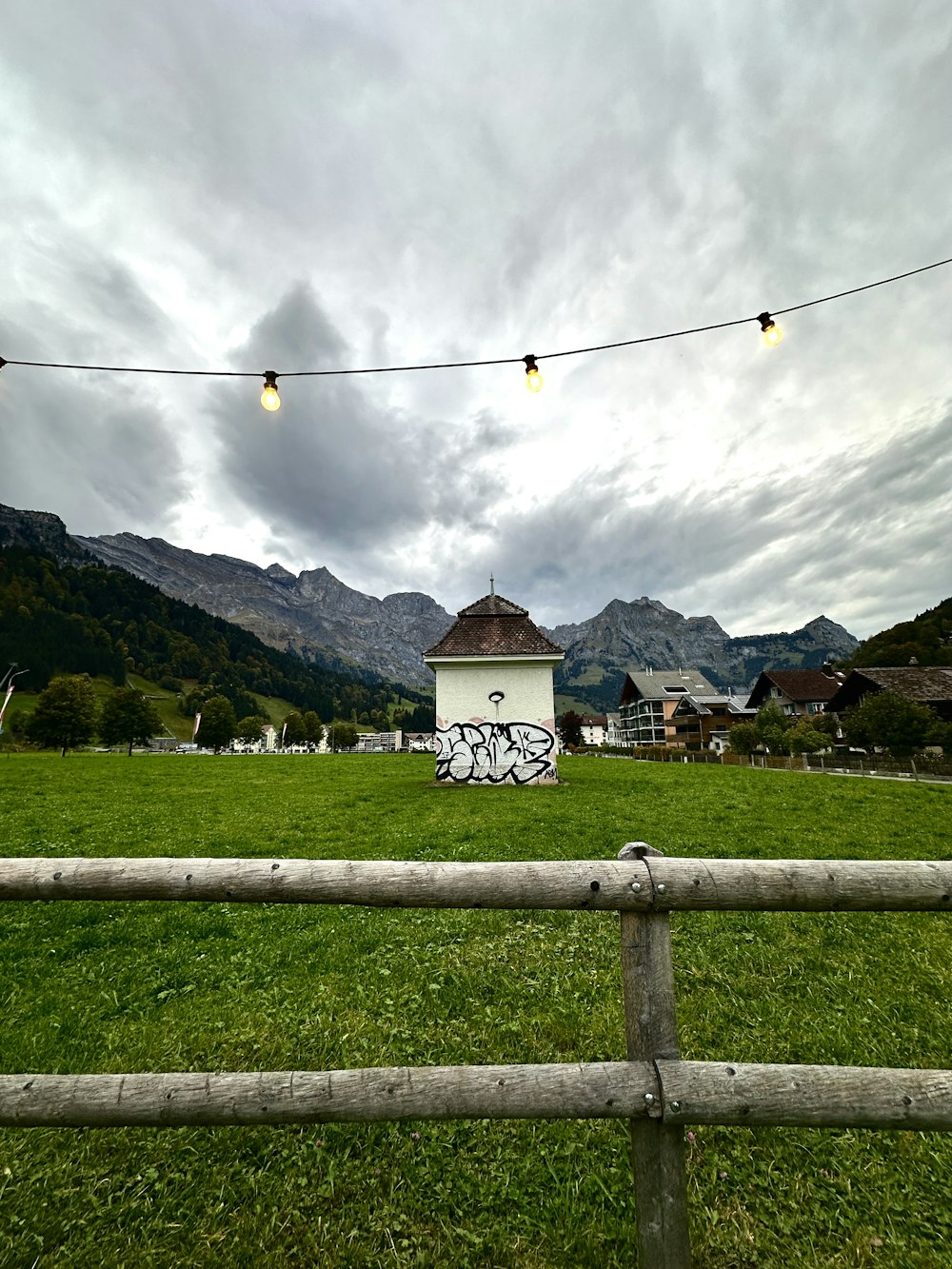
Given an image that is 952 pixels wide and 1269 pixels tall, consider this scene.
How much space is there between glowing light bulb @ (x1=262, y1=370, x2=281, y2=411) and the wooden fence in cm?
758

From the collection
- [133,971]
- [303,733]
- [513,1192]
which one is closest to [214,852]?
[133,971]

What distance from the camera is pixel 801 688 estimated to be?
6975 cm

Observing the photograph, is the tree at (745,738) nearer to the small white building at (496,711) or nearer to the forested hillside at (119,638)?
the small white building at (496,711)

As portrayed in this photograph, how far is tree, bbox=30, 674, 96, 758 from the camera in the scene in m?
57.8

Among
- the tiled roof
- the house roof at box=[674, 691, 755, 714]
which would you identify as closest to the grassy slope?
the house roof at box=[674, 691, 755, 714]

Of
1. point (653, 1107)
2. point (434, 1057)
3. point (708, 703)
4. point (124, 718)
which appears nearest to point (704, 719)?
point (708, 703)

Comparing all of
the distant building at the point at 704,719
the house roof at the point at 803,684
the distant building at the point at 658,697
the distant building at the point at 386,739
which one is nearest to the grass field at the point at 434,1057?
the house roof at the point at 803,684

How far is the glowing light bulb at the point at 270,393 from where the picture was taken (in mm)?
A: 8141

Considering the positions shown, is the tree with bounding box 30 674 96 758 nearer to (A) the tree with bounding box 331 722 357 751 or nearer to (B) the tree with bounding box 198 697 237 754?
(B) the tree with bounding box 198 697 237 754

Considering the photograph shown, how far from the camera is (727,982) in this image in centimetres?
477

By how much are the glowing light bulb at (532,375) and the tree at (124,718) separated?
78898 millimetres

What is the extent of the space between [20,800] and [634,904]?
20.4m

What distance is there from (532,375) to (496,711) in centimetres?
1573

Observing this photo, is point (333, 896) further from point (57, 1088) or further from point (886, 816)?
point (886, 816)
